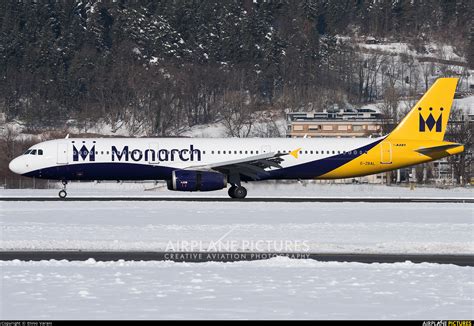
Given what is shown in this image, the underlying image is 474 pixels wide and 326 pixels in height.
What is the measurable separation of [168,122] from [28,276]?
433 feet

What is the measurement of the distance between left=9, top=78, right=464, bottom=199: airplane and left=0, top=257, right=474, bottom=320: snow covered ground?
83.0 ft

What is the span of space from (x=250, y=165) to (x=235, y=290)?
97.8 feet

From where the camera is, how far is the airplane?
47594 millimetres

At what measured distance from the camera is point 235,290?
17.7 metres

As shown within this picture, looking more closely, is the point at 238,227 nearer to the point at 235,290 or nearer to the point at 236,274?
the point at 236,274

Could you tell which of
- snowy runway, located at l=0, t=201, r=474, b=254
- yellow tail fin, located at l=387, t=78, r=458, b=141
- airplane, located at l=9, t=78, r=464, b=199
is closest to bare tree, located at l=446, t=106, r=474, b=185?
yellow tail fin, located at l=387, t=78, r=458, b=141

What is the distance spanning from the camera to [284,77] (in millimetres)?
188375

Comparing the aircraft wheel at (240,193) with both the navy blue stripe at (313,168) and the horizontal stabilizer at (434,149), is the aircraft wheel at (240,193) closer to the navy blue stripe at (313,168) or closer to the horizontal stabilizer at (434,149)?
the navy blue stripe at (313,168)

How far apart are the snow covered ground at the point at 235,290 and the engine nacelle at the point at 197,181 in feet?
78.8

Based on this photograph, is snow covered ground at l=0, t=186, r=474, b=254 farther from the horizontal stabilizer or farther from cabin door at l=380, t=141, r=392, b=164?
the horizontal stabilizer
